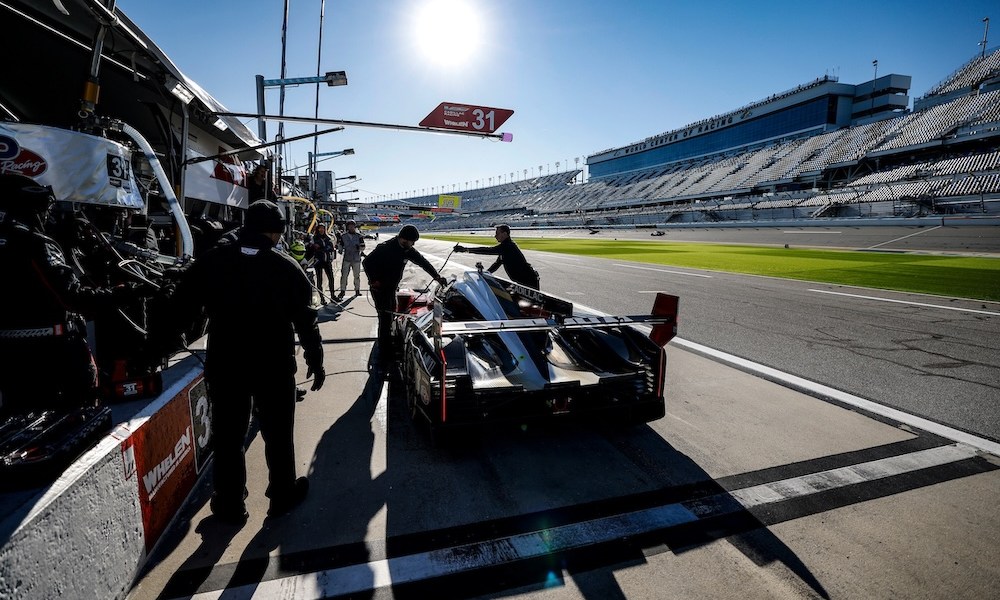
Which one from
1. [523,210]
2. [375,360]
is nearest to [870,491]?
[375,360]

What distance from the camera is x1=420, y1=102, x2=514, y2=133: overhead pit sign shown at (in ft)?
27.5

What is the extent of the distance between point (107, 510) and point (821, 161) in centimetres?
6172

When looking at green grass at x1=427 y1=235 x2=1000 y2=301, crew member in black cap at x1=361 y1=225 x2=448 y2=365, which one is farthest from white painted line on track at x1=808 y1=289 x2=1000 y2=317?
crew member in black cap at x1=361 y1=225 x2=448 y2=365

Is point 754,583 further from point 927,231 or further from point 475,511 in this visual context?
point 927,231

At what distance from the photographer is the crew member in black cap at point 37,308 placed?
2238mm

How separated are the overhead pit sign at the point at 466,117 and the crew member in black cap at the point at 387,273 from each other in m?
3.73

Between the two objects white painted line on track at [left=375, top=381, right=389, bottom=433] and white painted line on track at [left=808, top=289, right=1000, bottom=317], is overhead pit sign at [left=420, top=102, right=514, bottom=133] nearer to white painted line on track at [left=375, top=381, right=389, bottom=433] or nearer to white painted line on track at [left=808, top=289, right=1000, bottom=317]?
white painted line on track at [left=375, top=381, right=389, bottom=433]

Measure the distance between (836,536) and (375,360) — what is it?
471 centimetres

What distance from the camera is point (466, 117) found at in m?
8.51

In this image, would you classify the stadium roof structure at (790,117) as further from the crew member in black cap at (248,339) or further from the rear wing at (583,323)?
the crew member in black cap at (248,339)

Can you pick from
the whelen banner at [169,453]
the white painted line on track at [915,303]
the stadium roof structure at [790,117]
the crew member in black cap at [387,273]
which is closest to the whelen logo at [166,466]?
the whelen banner at [169,453]

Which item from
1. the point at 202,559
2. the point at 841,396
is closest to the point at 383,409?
the point at 202,559

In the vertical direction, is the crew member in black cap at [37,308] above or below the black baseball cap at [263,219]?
below

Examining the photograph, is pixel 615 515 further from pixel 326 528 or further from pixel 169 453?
pixel 169 453
